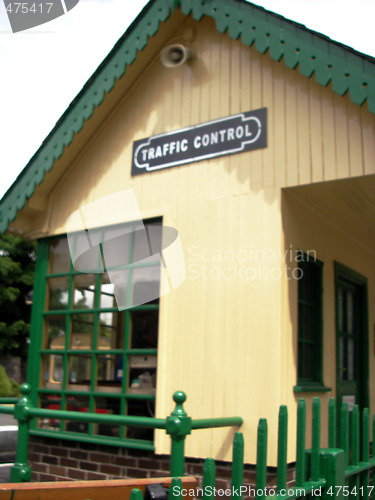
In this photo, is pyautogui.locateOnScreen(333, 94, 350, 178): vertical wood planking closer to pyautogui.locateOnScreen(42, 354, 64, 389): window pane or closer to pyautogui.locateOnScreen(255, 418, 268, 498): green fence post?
pyautogui.locateOnScreen(255, 418, 268, 498): green fence post

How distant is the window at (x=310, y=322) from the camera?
573cm

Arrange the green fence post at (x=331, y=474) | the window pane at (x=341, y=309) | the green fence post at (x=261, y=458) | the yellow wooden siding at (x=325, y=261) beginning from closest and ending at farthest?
the green fence post at (x=261, y=458) → the green fence post at (x=331, y=474) → the yellow wooden siding at (x=325, y=261) → the window pane at (x=341, y=309)

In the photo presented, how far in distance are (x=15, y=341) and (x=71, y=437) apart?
22.8 metres

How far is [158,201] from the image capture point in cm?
600

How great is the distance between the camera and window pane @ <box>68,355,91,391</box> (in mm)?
6270

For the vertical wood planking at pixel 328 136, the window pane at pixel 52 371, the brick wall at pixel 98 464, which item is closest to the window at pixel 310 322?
the vertical wood planking at pixel 328 136

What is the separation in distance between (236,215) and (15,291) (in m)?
24.3

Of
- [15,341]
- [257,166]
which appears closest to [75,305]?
[257,166]

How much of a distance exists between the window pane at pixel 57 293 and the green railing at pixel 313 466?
3.94 meters

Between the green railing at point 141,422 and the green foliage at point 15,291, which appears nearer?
the green railing at point 141,422

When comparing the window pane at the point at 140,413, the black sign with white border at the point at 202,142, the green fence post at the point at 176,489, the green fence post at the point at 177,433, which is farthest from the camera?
the window pane at the point at 140,413

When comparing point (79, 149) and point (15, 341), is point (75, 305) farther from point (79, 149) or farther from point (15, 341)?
point (15, 341)

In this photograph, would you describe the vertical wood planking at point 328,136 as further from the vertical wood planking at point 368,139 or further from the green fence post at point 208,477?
the green fence post at point 208,477

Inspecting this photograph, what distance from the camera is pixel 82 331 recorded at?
6.50 meters
